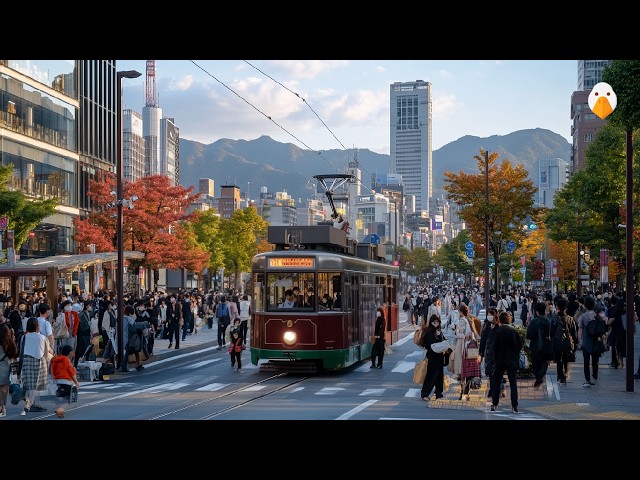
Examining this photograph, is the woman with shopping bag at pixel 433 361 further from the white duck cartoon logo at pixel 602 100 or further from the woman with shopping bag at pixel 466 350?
the white duck cartoon logo at pixel 602 100

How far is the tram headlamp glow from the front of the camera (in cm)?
2323

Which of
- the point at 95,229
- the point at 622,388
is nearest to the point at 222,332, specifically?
the point at 622,388

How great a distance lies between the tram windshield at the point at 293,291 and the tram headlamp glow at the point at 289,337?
627 millimetres

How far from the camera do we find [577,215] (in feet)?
176

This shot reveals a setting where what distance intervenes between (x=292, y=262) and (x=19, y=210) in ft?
72.1

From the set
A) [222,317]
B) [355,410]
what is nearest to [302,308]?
[355,410]

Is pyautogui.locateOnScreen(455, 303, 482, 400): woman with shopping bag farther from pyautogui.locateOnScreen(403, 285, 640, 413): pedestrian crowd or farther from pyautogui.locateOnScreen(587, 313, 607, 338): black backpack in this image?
pyautogui.locateOnScreen(587, 313, 607, 338): black backpack

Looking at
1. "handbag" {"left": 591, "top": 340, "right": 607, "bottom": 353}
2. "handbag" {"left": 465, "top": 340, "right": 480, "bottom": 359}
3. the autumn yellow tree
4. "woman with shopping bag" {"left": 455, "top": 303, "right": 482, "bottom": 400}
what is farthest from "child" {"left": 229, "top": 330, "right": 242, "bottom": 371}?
the autumn yellow tree

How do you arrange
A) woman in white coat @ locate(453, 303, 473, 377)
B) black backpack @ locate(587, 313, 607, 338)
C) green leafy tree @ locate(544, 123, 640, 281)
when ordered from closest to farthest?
woman in white coat @ locate(453, 303, 473, 377)
black backpack @ locate(587, 313, 607, 338)
green leafy tree @ locate(544, 123, 640, 281)

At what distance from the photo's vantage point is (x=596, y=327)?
2062cm

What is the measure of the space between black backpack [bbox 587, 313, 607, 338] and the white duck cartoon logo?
4.70 m
